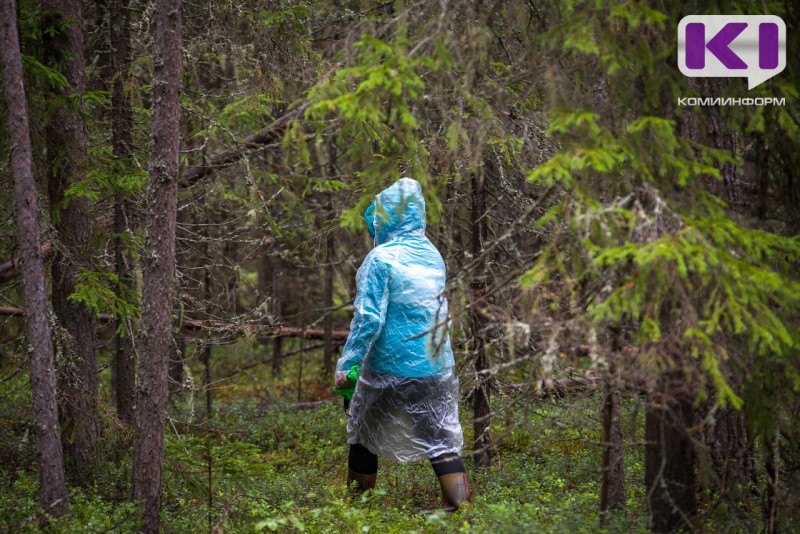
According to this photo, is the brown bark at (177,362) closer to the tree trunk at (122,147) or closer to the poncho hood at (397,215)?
the tree trunk at (122,147)

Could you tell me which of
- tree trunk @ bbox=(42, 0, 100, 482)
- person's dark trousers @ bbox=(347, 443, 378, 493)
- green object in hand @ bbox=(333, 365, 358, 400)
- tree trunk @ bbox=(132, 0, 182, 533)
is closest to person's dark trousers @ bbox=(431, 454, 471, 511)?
person's dark trousers @ bbox=(347, 443, 378, 493)

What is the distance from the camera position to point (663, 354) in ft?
12.3

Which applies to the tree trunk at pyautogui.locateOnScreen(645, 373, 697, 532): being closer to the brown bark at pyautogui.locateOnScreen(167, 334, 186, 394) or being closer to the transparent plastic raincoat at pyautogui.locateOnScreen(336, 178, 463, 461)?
the transparent plastic raincoat at pyautogui.locateOnScreen(336, 178, 463, 461)

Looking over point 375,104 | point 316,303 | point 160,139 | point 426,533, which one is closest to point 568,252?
point 375,104

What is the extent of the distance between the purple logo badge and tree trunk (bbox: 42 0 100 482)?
16.8ft

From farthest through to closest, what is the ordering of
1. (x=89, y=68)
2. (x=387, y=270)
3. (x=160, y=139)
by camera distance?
(x=89, y=68), (x=387, y=270), (x=160, y=139)

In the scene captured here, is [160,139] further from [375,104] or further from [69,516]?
[69,516]

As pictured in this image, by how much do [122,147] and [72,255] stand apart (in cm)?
142

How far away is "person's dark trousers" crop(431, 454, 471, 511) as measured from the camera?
19.1 feet

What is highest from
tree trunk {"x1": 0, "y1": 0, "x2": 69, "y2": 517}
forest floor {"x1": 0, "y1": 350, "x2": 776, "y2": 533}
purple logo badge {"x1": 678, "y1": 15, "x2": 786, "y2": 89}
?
purple logo badge {"x1": 678, "y1": 15, "x2": 786, "y2": 89}

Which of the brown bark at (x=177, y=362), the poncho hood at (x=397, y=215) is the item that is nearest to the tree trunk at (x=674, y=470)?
the poncho hood at (x=397, y=215)

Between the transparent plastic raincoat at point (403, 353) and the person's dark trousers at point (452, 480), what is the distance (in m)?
0.08

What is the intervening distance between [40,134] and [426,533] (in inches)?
185

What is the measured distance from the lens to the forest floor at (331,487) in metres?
5.06
